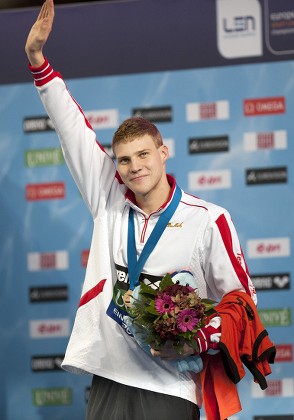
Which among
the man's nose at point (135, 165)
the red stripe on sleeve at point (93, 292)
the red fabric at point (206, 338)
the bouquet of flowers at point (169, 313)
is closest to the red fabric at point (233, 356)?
the red fabric at point (206, 338)

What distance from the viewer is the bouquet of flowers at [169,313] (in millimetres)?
2627

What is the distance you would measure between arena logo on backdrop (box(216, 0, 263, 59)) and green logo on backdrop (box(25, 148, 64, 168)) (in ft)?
3.78

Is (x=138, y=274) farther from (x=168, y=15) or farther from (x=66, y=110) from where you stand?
(x=168, y=15)

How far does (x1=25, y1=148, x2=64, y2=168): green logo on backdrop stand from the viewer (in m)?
4.97

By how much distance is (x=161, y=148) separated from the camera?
302cm

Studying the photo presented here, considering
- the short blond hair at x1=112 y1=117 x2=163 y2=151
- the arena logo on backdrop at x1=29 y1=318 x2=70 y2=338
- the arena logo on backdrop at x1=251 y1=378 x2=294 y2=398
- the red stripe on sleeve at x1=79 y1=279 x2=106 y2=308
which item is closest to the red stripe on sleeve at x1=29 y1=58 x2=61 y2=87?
the short blond hair at x1=112 y1=117 x2=163 y2=151

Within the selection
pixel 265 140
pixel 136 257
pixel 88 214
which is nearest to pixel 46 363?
pixel 88 214

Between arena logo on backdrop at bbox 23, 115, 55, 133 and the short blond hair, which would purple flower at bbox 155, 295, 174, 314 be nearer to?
the short blond hair

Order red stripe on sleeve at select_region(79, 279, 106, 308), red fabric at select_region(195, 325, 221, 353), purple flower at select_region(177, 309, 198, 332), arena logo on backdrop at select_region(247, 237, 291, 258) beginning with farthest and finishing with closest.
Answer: arena logo on backdrop at select_region(247, 237, 291, 258), red stripe on sleeve at select_region(79, 279, 106, 308), red fabric at select_region(195, 325, 221, 353), purple flower at select_region(177, 309, 198, 332)

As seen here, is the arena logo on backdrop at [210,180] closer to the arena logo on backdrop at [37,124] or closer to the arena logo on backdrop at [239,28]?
the arena logo on backdrop at [239,28]

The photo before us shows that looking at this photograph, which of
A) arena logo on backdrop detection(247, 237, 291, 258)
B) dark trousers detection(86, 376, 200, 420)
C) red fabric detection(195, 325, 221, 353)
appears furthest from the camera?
arena logo on backdrop detection(247, 237, 291, 258)

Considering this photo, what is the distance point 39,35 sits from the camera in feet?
9.64

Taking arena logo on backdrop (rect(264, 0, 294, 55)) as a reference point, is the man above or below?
below

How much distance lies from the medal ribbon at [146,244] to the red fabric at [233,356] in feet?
0.99
